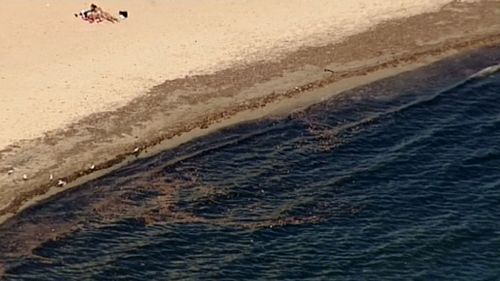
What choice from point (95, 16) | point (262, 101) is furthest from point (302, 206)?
point (95, 16)

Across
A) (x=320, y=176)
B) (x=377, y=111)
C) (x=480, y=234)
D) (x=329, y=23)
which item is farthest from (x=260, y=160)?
(x=329, y=23)

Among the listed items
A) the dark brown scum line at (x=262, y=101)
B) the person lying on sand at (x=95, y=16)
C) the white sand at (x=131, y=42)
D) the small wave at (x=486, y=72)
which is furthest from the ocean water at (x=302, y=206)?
the person lying on sand at (x=95, y=16)

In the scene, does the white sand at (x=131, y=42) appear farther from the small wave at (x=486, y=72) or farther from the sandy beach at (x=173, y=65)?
the small wave at (x=486, y=72)

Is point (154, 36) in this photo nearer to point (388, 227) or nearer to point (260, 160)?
point (260, 160)

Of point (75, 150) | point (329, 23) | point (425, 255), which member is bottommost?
point (425, 255)

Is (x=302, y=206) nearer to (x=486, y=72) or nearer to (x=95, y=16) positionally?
(x=486, y=72)

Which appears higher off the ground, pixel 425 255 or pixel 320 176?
pixel 320 176
